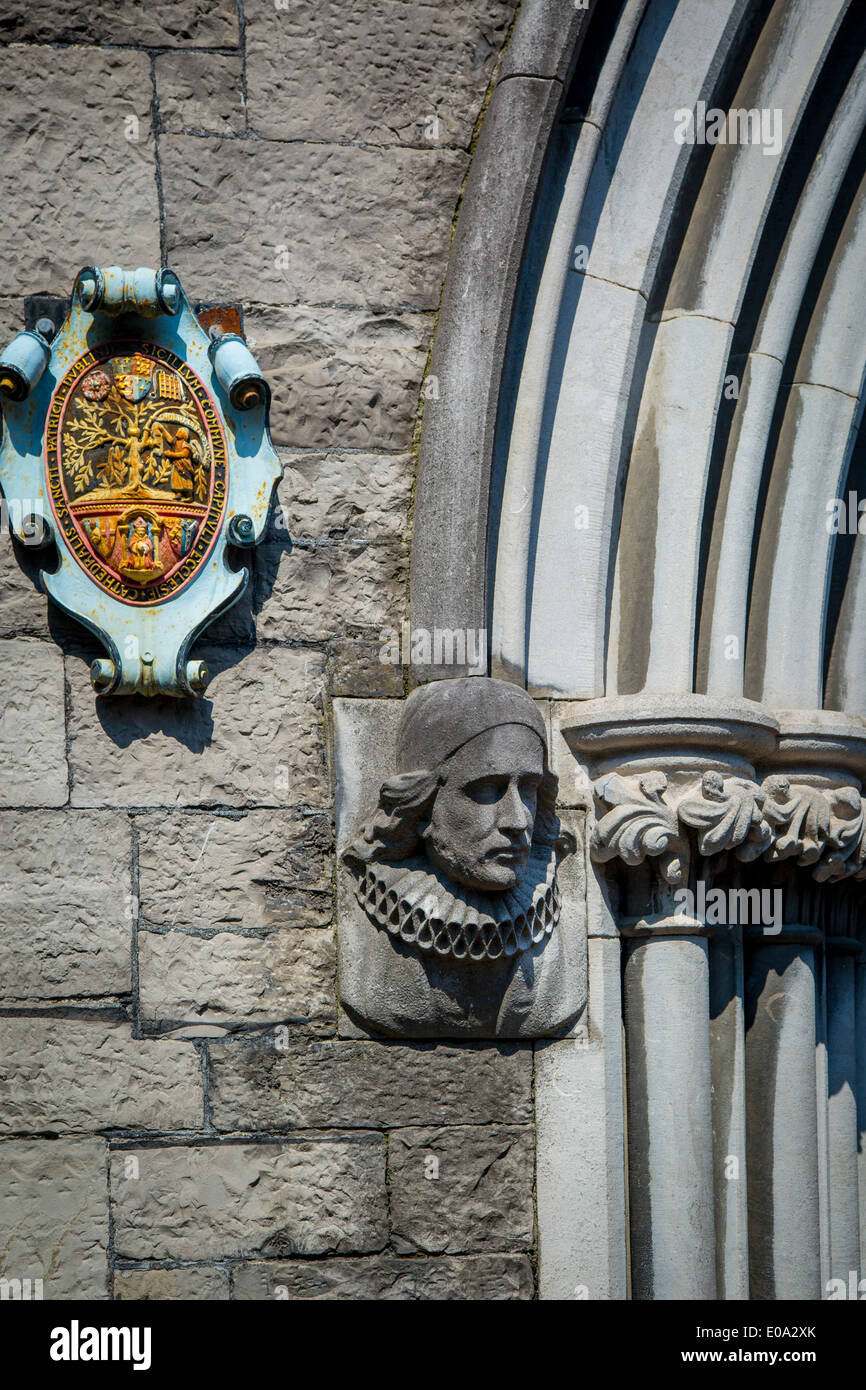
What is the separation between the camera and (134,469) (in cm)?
298

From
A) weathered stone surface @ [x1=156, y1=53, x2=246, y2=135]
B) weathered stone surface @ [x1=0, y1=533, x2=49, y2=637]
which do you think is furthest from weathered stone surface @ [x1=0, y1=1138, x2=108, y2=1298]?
weathered stone surface @ [x1=156, y1=53, x2=246, y2=135]

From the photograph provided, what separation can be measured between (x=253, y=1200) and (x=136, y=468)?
55.5 inches

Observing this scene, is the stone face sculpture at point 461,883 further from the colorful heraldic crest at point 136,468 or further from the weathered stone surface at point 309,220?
the weathered stone surface at point 309,220

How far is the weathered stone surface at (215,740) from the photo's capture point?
9.73ft

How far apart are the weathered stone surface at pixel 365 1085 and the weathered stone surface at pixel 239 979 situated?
0.21ft

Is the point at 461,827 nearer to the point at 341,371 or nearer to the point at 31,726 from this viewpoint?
the point at 31,726

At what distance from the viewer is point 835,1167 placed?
11.4 feet

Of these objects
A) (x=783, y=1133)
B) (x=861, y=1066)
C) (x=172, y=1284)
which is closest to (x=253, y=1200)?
(x=172, y=1284)

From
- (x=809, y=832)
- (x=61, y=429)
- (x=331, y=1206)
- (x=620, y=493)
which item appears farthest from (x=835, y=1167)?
(x=61, y=429)

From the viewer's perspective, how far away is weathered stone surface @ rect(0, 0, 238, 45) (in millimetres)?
3098

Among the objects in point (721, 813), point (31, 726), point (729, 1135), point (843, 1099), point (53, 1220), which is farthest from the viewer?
point (843, 1099)

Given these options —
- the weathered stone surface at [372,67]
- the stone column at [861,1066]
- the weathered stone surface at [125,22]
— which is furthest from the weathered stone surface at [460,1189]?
the weathered stone surface at [125,22]

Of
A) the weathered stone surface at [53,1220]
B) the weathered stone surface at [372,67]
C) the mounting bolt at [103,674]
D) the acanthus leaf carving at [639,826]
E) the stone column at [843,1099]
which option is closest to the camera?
the weathered stone surface at [53,1220]

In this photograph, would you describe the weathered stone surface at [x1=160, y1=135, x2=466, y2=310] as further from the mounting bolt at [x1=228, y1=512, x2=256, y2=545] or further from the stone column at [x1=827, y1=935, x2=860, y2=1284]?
the stone column at [x1=827, y1=935, x2=860, y2=1284]
